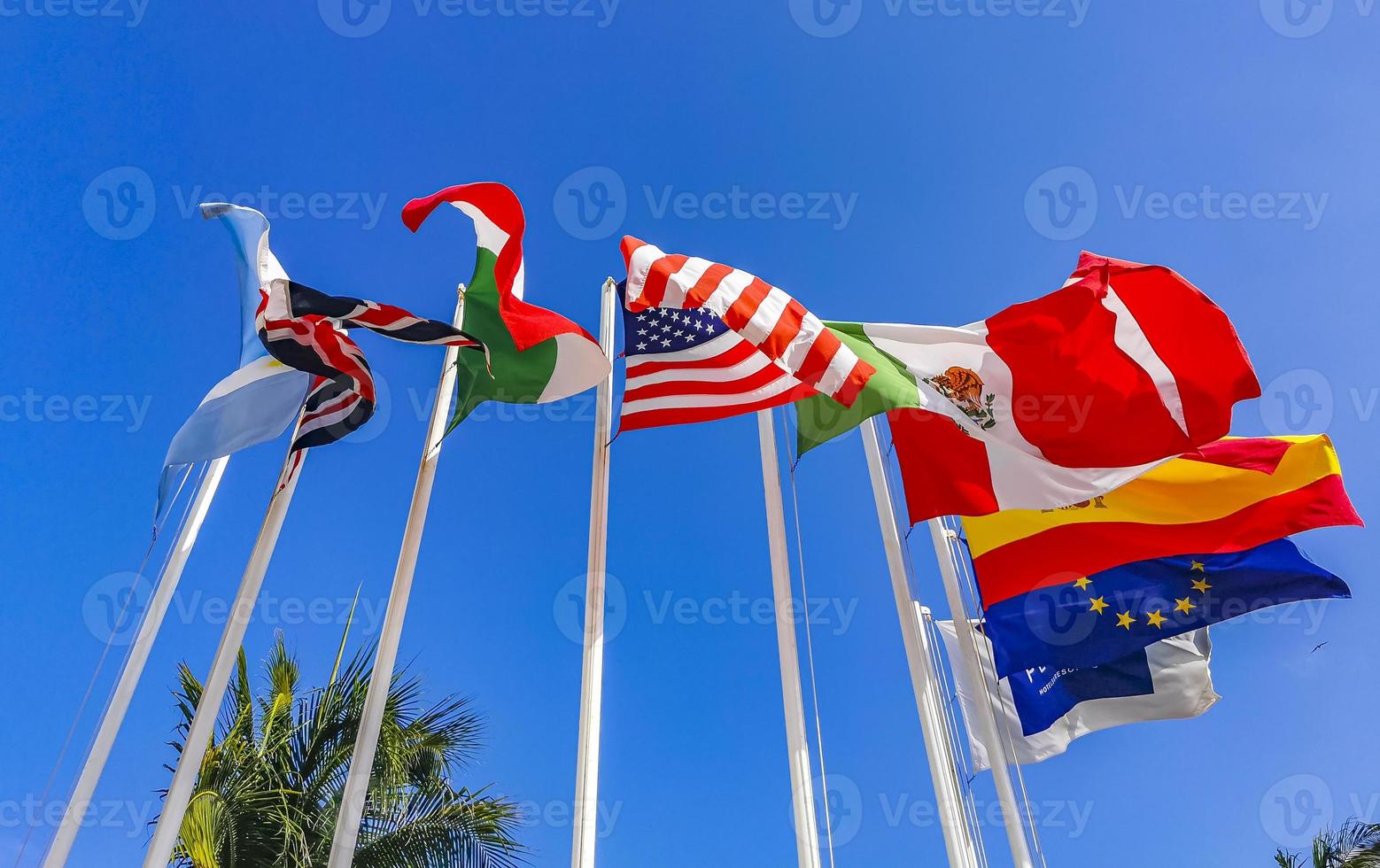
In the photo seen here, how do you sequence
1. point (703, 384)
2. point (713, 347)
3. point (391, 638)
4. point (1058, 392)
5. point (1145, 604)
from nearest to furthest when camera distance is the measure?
point (391, 638) < point (703, 384) < point (713, 347) < point (1058, 392) < point (1145, 604)

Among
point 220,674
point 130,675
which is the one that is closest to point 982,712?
point 220,674

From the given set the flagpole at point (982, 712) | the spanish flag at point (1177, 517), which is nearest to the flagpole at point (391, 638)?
the flagpole at point (982, 712)

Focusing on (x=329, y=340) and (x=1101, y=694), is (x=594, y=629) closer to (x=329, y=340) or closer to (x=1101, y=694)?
(x=329, y=340)

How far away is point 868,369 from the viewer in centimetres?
1088

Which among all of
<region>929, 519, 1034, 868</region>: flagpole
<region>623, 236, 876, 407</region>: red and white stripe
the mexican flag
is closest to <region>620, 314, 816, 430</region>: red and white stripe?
the mexican flag

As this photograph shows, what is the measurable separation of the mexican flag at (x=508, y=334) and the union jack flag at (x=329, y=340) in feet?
1.92

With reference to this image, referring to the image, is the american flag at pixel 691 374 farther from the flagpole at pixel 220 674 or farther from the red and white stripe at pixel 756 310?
the flagpole at pixel 220 674

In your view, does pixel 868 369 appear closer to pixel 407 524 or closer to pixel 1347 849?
pixel 407 524

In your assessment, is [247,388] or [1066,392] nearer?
[247,388]

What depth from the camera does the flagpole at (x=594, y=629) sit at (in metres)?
9.66

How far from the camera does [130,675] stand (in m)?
9.88

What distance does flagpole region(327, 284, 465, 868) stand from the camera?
30.9 feet

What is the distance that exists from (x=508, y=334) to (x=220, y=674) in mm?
5087

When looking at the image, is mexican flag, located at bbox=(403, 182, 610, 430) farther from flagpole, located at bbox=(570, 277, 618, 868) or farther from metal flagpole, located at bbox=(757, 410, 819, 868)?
metal flagpole, located at bbox=(757, 410, 819, 868)
